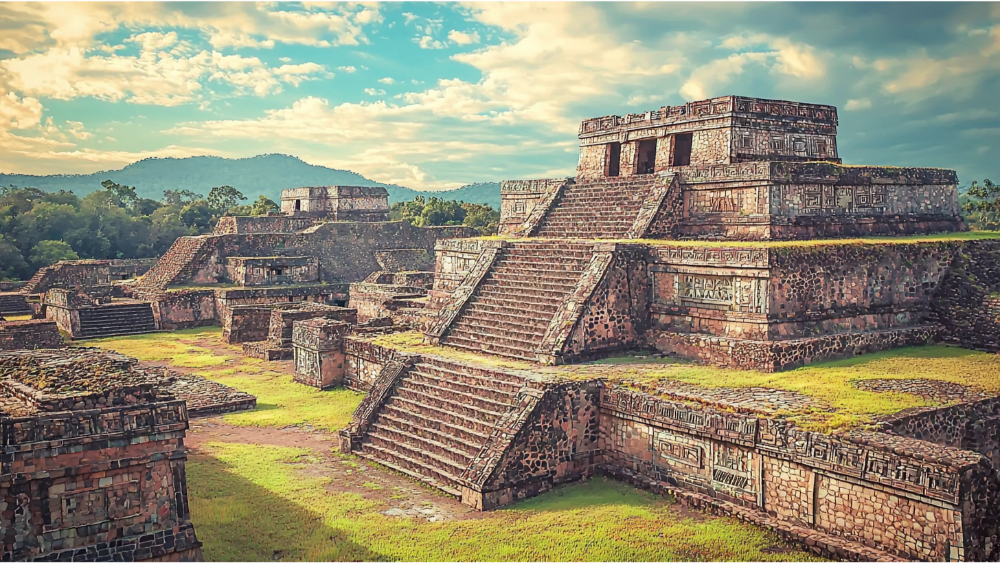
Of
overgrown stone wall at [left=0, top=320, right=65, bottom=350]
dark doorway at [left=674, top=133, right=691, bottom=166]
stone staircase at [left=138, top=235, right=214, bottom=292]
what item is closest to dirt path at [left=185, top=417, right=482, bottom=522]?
overgrown stone wall at [left=0, top=320, right=65, bottom=350]

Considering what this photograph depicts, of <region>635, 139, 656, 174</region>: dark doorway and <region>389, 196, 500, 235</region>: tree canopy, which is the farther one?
<region>389, 196, 500, 235</region>: tree canopy

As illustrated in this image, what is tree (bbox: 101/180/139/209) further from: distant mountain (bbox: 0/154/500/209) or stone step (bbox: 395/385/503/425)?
distant mountain (bbox: 0/154/500/209)

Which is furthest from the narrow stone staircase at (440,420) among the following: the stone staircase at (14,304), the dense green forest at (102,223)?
the dense green forest at (102,223)

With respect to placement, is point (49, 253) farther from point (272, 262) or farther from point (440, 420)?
point (440, 420)

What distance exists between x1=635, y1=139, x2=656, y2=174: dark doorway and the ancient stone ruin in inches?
1.9

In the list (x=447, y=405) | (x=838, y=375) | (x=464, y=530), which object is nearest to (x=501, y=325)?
(x=447, y=405)

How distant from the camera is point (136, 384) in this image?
22.9 ft

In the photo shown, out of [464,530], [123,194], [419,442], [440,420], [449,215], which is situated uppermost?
[123,194]

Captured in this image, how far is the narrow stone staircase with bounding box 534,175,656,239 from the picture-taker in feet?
45.1

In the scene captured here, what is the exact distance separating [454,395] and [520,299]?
8.32 feet

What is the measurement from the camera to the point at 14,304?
23469 millimetres

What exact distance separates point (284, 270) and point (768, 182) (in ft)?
53.4

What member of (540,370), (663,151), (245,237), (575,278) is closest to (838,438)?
(540,370)

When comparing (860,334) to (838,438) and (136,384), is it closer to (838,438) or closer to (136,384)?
(838,438)
